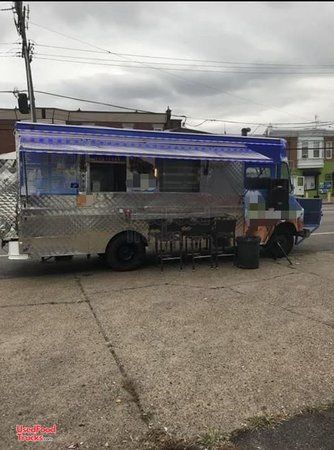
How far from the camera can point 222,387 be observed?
412cm

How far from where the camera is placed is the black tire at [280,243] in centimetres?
1089

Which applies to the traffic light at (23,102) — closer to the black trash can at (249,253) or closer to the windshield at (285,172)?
the windshield at (285,172)

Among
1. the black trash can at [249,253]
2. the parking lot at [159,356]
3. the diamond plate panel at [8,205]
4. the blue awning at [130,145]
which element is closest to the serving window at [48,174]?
the blue awning at [130,145]

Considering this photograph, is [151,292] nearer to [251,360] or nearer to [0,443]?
[251,360]

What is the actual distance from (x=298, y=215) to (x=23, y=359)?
26.5 feet

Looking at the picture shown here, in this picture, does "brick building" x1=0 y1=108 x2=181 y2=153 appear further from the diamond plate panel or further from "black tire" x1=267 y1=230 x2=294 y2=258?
"black tire" x1=267 y1=230 x2=294 y2=258

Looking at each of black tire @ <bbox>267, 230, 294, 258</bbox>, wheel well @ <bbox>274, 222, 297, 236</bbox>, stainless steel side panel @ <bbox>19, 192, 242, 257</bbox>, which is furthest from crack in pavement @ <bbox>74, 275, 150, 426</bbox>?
wheel well @ <bbox>274, 222, 297, 236</bbox>

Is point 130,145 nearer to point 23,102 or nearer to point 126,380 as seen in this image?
point 126,380

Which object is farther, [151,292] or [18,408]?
[151,292]

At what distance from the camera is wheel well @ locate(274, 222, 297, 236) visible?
36.0ft

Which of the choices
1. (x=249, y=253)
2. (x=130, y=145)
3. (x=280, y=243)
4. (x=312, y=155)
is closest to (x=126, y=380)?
(x=130, y=145)

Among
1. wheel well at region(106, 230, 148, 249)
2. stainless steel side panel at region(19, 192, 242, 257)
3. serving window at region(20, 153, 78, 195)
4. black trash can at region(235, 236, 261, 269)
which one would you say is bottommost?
black trash can at region(235, 236, 261, 269)

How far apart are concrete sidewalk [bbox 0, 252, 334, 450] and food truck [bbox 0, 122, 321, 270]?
1.14 m

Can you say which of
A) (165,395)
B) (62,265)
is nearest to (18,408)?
(165,395)
